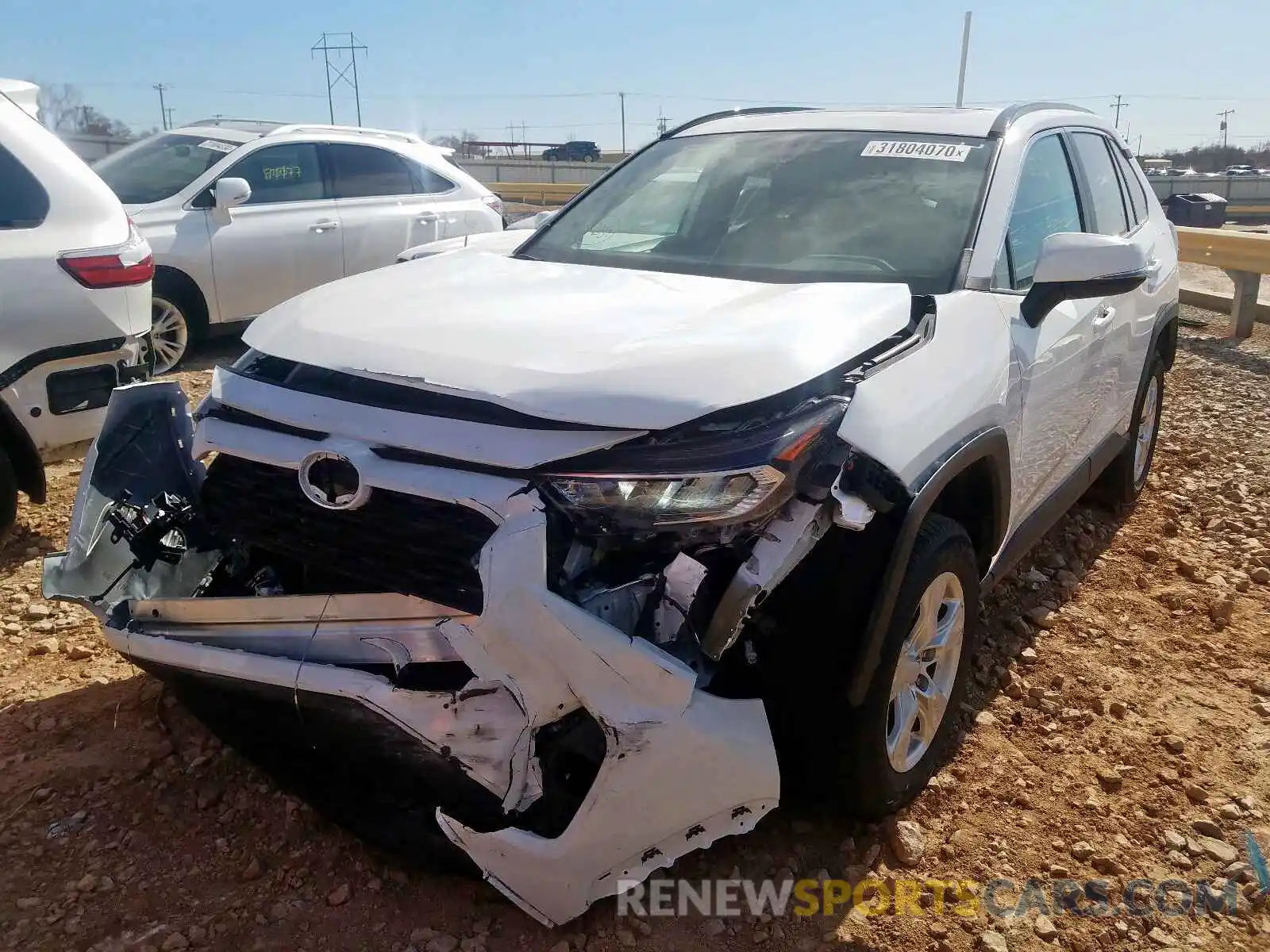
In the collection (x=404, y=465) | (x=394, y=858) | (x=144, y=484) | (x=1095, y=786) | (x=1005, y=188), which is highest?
(x=1005, y=188)

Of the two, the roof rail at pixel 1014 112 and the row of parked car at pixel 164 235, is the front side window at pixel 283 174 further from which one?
the roof rail at pixel 1014 112

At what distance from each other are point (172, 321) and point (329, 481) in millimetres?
5846

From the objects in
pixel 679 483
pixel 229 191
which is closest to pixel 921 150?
pixel 679 483

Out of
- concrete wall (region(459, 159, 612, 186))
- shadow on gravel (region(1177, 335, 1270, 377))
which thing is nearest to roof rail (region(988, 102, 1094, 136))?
shadow on gravel (region(1177, 335, 1270, 377))

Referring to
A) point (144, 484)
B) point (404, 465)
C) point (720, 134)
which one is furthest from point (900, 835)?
point (720, 134)

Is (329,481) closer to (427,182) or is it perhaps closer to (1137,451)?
(1137,451)

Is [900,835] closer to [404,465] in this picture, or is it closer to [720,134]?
[404,465]

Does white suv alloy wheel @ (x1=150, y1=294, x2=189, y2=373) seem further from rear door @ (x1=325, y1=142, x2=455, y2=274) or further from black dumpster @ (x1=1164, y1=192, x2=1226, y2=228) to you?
black dumpster @ (x1=1164, y1=192, x2=1226, y2=228)

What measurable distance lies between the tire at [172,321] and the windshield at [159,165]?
0.69m

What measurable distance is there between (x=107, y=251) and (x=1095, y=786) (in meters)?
3.98

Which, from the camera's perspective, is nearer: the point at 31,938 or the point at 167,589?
the point at 31,938

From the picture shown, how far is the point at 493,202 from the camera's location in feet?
31.0

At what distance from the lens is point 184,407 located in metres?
2.97

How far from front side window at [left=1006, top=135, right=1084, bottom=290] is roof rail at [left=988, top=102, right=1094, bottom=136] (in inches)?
4.5
